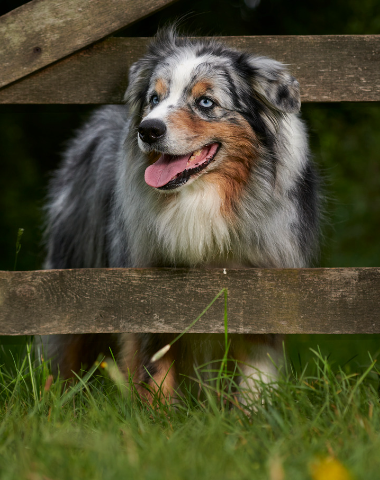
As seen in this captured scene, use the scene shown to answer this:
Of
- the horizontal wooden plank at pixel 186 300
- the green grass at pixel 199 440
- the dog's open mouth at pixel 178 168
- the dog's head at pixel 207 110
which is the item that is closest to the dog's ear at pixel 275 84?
the dog's head at pixel 207 110

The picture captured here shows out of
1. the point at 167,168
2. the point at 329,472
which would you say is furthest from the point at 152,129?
the point at 329,472

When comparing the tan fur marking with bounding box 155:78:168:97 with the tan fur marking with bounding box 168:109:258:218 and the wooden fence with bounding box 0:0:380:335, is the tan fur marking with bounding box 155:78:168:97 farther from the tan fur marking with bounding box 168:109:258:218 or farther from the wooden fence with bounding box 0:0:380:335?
the wooden fence with bounding box 0:0:380:335

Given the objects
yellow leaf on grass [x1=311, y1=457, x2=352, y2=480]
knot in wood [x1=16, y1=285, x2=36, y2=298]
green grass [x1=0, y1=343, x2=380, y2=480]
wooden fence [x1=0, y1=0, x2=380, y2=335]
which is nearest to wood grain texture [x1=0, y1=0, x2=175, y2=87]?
wooden fence [x1=0, y1=0, x2=380, y2=335]

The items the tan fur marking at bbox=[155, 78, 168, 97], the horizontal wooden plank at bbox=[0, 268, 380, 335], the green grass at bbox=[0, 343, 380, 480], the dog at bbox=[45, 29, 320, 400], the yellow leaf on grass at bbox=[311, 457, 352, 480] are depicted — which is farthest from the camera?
the tan fur marking at bbox=[155, 78, 168, 97]

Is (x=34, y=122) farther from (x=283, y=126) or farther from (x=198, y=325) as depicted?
(x=198, y=325)

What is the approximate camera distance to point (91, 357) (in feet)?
12.1

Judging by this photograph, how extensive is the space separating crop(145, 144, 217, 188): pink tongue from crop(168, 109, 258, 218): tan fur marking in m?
0.08

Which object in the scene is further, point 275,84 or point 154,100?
point 154,100

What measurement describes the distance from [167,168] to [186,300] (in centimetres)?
71

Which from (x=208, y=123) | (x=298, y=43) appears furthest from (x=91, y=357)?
(x=298, y=43)

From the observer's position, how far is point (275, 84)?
2529 mm

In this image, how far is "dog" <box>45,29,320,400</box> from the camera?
2588 mm

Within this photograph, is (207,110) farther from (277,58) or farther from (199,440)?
(199,440)

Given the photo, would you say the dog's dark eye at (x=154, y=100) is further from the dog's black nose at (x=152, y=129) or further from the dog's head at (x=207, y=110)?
the dog's black nose at (x=152, y=129)
